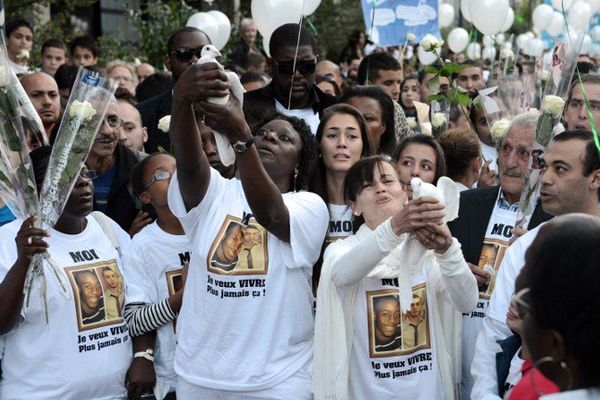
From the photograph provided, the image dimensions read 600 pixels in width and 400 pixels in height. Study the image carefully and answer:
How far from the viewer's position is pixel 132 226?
588 centimetres

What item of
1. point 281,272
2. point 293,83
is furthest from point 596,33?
point 281,272

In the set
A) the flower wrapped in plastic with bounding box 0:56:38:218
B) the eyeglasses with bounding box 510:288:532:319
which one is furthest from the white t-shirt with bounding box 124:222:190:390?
the eyeglasses with bounding box 510:288:532:319

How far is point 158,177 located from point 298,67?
1.58 metres

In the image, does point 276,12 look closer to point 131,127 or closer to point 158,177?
point 131,127

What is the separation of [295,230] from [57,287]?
1096 mm

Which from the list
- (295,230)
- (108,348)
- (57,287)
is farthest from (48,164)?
(295,230)

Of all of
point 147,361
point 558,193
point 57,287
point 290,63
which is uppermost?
point 290,63

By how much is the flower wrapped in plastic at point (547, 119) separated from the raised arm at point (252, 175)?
1153mm

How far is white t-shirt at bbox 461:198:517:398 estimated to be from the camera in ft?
16.3

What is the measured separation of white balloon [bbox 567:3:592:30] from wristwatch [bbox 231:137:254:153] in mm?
7172

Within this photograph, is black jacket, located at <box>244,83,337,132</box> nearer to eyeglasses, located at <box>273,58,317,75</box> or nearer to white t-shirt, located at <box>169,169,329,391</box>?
eyeglasses, located at <box>273,58,317,75</box>

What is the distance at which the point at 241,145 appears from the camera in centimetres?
421

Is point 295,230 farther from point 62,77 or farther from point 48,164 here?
point 62,77

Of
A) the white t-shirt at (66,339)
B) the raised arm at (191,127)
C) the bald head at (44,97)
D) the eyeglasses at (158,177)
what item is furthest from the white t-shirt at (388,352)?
the bald head at (44,97)
